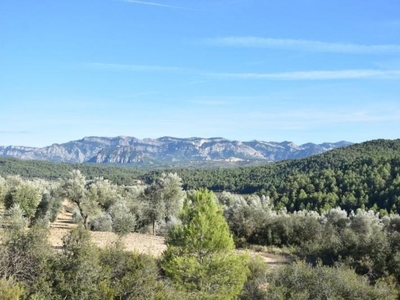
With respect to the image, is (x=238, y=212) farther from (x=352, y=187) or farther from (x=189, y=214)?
(x=352, y=187)

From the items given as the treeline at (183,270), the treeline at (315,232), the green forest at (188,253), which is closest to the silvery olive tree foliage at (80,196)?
the green forest at (188,253)

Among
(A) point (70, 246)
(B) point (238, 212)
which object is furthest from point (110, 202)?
(A) point (70, 246)

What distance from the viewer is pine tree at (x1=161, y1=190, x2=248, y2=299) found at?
2320 centimetres

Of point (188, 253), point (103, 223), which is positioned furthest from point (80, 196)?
point (188, 253)

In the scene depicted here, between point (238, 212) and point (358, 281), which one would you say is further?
point (238, 212)

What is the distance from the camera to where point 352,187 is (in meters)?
96.8

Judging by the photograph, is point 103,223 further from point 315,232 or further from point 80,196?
Result: point 315,232

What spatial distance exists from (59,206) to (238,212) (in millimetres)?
25077

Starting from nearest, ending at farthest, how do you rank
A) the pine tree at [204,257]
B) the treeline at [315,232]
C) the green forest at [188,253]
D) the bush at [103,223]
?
the green forest at [188,253]
the pine tree at [204,257]
the treeline at [315,232]
the bush at [103,223]

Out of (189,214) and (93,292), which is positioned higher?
(189,214)

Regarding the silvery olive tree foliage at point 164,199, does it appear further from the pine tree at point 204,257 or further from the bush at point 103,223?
the pine tree at point 204,257

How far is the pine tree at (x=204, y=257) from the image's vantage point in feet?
A: 76.1

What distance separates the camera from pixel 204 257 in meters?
24.3

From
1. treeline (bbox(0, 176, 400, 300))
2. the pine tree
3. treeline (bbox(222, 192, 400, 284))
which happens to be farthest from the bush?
the pine tree
